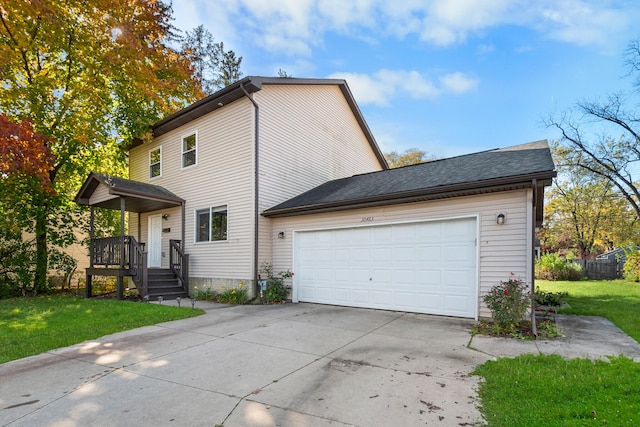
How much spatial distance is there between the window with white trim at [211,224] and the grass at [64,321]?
3.06 meters

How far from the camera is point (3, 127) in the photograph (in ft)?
29.8

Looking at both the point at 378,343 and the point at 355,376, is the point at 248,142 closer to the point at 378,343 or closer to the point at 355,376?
the point at 378,343

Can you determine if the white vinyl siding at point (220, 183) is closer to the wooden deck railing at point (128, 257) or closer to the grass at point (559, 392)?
the wooden deck railing at point (128, 257)

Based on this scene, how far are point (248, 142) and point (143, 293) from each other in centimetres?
540

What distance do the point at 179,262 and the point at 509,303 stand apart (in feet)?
32.3

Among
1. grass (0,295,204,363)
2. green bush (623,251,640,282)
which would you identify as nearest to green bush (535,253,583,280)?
green bush (623,251,640,282)

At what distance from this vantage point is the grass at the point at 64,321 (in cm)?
550

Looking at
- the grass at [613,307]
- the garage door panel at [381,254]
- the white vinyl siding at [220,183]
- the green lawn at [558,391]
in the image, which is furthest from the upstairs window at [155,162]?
the grass at [613,307]

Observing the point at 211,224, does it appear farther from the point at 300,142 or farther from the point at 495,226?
the point at 495,226

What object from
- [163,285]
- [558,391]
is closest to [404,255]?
[558,391]

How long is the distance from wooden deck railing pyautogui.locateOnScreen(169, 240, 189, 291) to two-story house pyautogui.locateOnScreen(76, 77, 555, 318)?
0.04 meters

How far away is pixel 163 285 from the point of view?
11.0 meters

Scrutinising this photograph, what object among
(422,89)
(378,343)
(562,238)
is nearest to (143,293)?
(378,343)

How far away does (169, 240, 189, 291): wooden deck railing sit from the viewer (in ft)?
37.3
